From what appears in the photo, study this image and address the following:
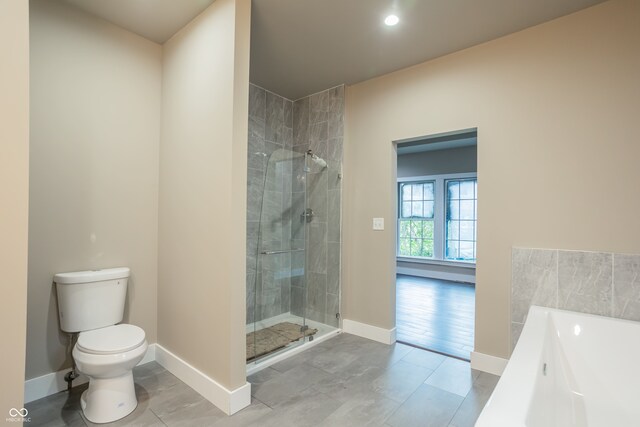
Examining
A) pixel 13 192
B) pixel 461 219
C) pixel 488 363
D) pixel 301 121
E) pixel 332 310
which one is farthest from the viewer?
pixel 461 219

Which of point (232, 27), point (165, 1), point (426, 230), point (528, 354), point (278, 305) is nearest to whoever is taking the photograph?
point (528, 354)

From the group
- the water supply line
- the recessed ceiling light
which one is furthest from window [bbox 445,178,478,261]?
the water supply line

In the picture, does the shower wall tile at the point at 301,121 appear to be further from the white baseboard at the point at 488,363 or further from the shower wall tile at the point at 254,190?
the white baseboard at the point at 488,363

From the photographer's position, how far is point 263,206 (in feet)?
9.94

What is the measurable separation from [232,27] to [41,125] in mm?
1429

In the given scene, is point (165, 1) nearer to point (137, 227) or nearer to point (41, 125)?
point (41, 125)

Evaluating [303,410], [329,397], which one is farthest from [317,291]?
[303,410]

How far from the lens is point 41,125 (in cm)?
204

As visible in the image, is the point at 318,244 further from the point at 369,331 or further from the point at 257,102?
the point at 257,102

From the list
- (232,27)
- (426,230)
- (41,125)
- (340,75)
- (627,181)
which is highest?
(340,75)

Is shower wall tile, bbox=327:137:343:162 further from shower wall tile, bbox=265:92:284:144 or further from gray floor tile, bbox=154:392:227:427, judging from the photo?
gray floor tile, bbox=154:392:227:427

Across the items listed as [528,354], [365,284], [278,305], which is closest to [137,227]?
[278,305]

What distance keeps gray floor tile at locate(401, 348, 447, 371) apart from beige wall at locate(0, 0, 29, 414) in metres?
2.53

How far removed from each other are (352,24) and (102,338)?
2.71m
